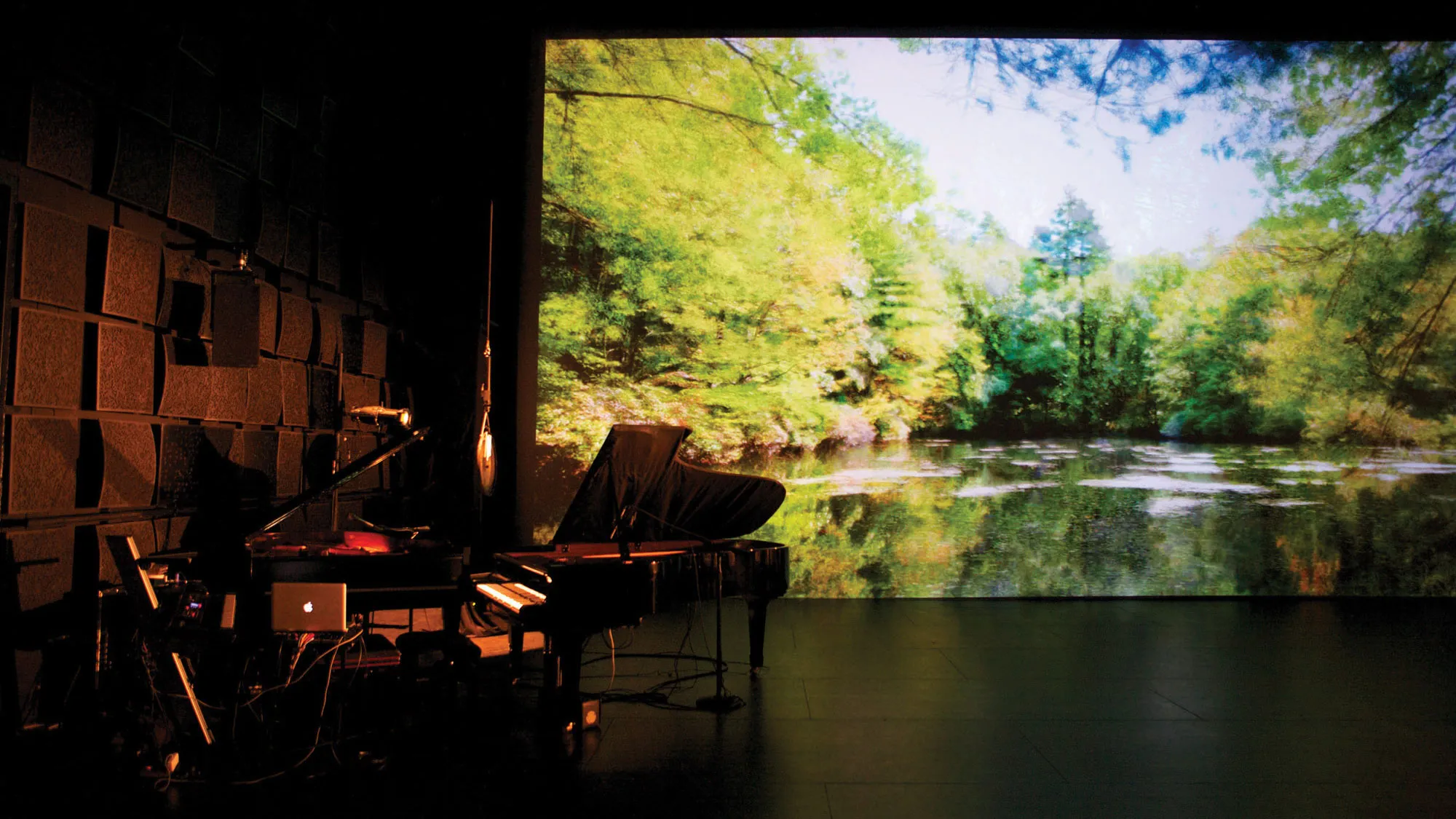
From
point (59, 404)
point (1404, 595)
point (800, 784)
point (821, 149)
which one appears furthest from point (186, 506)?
point (1404, 595)

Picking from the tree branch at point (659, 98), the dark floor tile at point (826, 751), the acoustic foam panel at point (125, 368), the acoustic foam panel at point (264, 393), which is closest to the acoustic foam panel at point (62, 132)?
the acoustic foam panel at point (125, 368)

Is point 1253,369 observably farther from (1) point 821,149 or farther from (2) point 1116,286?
(1) point 821,149

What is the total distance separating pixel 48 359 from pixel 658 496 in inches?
91.0

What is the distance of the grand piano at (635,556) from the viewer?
11.4 feet

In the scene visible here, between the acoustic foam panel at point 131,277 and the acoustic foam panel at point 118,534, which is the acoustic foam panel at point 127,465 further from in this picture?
the acoustic foam panel at point 131,277

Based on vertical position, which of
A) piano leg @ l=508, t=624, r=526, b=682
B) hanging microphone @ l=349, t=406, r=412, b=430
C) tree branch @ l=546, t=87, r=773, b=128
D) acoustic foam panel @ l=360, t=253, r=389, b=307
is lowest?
piano leg @ l=508, t=624, r=526, b=682

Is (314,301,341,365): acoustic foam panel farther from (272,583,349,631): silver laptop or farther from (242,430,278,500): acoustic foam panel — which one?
(272,583,349,631): silver laptop

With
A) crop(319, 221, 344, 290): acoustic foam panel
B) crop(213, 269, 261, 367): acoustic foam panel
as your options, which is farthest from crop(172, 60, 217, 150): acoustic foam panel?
crop(319, 221, 344, 290): acoustic foam panel

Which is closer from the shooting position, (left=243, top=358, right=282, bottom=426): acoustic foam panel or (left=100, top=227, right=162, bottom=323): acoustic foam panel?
(left=100, top=227, right=162, bottom=323): acoustic foam panel

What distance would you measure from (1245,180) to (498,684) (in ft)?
23.8

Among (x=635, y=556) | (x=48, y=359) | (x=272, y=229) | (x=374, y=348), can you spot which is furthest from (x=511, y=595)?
(x=374, y=348)

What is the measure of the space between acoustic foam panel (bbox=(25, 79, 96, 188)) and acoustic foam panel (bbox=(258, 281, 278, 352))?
3.86ft

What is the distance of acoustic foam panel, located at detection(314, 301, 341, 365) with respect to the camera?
529cm

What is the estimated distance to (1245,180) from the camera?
Answer: 8.27m
